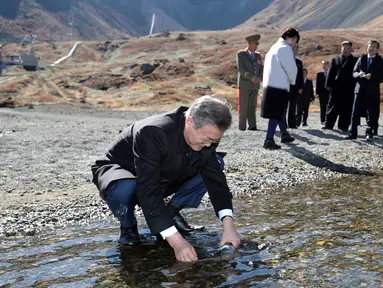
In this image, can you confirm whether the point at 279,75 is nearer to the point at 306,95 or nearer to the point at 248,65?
the point at 248,65

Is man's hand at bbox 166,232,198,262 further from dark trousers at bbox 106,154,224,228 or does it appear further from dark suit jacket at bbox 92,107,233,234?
dark trousers at bbox 106,154,224,228

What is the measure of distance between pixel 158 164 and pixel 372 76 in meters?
7.26

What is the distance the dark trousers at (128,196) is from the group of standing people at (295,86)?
15.4ft

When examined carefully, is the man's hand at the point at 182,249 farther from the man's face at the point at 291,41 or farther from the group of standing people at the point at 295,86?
the man's face at the point at 291,41

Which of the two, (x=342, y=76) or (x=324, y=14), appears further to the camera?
(x=324, y=14)

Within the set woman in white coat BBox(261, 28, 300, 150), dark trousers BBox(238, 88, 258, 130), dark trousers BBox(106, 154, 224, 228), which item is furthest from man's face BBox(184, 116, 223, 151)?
dark trousers BBox(238, 88, 258, 130)

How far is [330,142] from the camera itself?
9898mm

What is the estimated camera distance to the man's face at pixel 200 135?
3.14 meters

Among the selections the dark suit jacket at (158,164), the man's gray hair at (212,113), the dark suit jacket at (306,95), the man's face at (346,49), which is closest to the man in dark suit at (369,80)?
the man's face at (346,49)

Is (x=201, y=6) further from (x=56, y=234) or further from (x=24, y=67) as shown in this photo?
(x=56, y=234)

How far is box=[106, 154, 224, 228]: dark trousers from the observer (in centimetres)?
361

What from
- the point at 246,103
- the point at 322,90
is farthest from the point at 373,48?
the point at 322,90

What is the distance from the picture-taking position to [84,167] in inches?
290

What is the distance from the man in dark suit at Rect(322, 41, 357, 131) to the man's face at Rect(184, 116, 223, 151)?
8.43 meters
